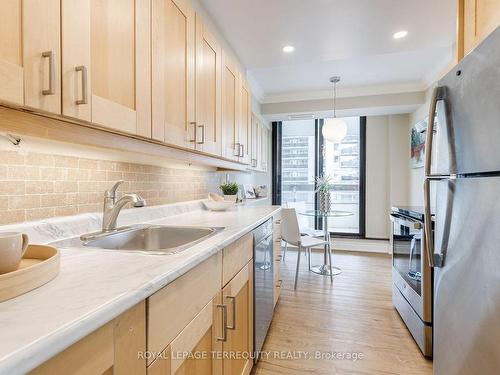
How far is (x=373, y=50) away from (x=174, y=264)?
267cm

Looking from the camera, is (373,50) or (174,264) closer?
(174,264)

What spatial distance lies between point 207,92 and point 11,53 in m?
1.21

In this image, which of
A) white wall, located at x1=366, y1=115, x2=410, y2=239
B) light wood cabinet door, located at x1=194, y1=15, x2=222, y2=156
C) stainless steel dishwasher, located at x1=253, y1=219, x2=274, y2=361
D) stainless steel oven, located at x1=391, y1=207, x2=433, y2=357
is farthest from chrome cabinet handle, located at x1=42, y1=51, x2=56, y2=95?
white wall, located at x1=366, y1=115, x2=410, y2=239

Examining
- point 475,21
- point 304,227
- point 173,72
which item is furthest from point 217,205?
point 304,227

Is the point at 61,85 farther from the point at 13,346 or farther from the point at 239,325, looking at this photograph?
the point at 239,325

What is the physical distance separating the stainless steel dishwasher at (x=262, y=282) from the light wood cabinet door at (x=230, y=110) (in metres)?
0.68

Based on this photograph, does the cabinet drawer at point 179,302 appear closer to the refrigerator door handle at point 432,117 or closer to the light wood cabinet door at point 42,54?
the light wood cabinet door at point 42,54

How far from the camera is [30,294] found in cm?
56

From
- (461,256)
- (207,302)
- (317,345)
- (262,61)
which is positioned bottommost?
(317,345)

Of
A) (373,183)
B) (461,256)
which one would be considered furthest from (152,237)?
(373,183)

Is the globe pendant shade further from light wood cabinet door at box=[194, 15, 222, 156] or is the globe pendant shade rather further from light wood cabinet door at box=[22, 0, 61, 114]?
light wood cabinet door at box=[22, 0, 61, 114]

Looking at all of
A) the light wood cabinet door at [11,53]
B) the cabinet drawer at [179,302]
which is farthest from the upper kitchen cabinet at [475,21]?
the light wood cabinet door at [11,53]

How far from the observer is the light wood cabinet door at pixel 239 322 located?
1.18m

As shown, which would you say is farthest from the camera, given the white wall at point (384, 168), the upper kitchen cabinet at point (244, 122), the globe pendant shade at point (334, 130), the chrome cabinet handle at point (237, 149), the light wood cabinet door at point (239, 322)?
the white wall at point (384, 168)
